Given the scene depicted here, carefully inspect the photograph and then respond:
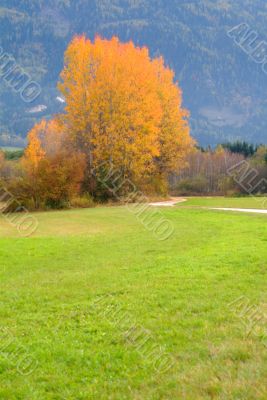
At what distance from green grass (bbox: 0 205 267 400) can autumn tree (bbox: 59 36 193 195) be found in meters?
17.5

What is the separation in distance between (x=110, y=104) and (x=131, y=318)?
1006 inches

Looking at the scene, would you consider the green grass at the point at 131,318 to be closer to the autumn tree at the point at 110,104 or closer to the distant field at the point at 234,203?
the distant field at the point at 234,203

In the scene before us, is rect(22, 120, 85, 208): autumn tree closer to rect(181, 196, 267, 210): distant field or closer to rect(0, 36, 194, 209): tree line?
rect(0, 36, 194, 209): tree line

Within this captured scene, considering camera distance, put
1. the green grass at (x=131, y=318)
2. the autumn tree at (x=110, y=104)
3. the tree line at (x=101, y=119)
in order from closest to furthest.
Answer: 1. the green grass at (x=131, y=318)
2. the tree line at (x=101, y=119)
3. the autumn tree at (x=110, y=104)

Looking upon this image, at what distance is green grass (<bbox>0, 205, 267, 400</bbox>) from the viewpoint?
487cm

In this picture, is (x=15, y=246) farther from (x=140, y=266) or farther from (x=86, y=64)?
(x=86, y=64)

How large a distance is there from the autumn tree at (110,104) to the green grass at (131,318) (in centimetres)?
1751

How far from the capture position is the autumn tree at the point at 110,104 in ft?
100

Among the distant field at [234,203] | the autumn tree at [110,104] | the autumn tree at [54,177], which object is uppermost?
the autumn tree at [110,104]

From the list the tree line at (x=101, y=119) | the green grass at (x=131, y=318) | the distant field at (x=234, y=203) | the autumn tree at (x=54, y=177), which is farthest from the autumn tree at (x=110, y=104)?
the green grass at (x=131, y=318)

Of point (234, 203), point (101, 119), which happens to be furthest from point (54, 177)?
point (234, 203)

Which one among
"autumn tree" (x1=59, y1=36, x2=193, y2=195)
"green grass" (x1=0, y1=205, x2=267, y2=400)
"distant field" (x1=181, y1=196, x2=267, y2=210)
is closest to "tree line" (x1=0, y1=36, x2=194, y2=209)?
"autumn tree" (x1=59, y1=36, x2=193, y2=195)

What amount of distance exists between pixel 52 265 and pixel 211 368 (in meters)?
7.11

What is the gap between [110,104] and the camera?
31.0 meters
